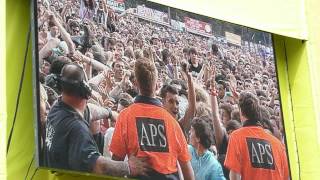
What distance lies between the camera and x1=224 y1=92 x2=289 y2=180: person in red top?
3.81m

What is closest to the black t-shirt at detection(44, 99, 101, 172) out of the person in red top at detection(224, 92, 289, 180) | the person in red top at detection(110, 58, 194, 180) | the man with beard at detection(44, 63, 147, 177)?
the man with beard at detection(44, 63, 147, 177)

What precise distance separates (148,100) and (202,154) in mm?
397

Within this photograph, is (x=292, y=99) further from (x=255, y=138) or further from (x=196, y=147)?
(x=196, y=147)

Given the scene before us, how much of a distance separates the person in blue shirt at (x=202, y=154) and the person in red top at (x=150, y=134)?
5 cm

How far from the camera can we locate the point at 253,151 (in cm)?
391

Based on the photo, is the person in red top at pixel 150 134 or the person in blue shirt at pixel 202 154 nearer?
the person in red top at pixel 150 134

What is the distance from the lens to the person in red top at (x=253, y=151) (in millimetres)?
3812

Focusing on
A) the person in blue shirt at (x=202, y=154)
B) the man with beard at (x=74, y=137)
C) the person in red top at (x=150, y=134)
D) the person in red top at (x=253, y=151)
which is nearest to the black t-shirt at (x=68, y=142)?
the man with beard at (x=74, y=137)

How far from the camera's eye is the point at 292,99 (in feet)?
14.4
